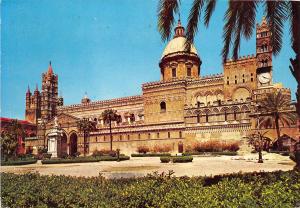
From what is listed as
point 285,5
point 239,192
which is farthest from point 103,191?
point 285,5

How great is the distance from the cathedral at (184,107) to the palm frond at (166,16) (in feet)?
137

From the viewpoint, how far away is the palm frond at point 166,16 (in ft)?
36.0

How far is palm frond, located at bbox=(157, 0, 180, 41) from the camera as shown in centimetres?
1098

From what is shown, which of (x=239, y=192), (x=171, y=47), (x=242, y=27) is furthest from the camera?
(x=171, y=47)

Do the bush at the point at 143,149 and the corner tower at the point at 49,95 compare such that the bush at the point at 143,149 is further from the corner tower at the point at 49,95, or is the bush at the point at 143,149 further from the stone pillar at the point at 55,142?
the corner tower at the point at 49,95

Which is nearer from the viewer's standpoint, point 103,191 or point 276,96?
point 103,191

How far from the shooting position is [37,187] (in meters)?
10.7

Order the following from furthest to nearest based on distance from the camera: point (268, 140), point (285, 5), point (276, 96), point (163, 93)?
point (163, 93) → point (268, 140) → point (276, 96) → point (285, 5)

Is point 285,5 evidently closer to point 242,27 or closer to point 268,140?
point 242,27

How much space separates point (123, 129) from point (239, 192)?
5692cm

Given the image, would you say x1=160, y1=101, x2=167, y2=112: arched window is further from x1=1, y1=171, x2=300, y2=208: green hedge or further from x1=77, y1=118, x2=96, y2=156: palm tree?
x1=1, y1=171, x2=300, y2=208: green hedge

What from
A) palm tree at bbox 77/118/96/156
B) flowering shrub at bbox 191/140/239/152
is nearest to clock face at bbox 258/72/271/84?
flowering shrub at bbox 191/140/239/152


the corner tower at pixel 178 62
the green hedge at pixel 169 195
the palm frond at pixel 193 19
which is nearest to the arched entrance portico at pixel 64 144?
the corner tower at pixel 178 62

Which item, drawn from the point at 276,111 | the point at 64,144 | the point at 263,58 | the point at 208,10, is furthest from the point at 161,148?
the point at 208,10
